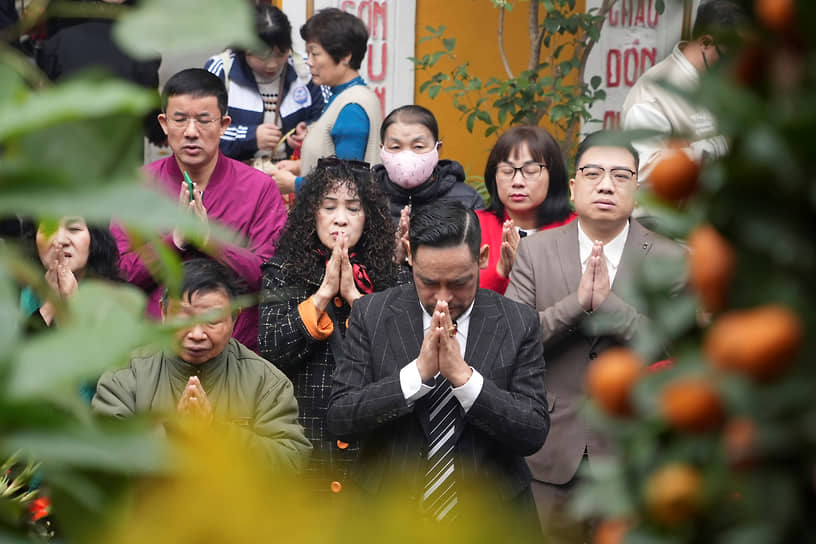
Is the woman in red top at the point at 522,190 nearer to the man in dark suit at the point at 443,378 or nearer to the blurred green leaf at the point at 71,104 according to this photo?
the man in dark suit at the point at 443,378

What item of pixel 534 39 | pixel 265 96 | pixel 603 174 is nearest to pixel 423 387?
pixel 603 174

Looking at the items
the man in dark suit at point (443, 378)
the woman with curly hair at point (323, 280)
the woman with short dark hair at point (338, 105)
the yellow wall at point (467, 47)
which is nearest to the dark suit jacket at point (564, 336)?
the man in dark suit at point (443, 378)

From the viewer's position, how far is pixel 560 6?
6090 millimetres

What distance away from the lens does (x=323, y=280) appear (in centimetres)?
391

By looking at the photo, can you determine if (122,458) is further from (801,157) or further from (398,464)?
(398,464)

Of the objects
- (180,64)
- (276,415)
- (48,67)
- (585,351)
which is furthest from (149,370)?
(180,64)

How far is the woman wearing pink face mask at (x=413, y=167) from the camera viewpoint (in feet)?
14.9

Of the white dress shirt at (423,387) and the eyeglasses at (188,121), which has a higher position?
the eyeglasses at (188,121)

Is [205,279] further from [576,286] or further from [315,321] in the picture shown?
[576,286]

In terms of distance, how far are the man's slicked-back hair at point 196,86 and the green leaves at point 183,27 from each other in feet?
12.6

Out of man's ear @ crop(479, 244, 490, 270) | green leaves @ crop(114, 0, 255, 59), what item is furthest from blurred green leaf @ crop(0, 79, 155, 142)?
man's ear @ crop(479, 244, 490, 270)

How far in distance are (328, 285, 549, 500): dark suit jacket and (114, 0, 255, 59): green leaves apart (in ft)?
8.32

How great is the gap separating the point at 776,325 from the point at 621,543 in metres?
0.18

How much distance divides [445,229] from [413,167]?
3.98 ft
